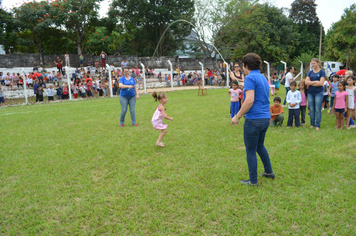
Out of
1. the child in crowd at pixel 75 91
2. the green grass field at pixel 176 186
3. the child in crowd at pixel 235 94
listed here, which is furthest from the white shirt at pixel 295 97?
the child in crowd at pixel 75 91

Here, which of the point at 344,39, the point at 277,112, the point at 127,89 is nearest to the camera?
the point at 277,112

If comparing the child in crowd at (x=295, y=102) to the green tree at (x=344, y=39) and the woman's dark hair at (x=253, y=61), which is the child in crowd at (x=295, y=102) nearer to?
the woman's dark hair at (x=253, y=61)

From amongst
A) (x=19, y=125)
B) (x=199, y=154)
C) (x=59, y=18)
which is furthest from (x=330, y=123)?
(x=59, y=18)

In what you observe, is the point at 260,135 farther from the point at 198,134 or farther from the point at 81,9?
the point at 81,9

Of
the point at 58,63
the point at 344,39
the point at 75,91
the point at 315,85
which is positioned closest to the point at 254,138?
the point at 315,85

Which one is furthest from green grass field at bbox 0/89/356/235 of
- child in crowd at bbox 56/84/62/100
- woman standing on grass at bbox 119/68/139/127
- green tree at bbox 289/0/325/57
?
green tree at bbox 289/0/325/57

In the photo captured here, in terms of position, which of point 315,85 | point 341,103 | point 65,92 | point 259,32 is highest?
point 259,32

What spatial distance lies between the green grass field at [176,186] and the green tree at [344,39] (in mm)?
38124

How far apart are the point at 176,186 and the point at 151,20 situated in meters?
35.7

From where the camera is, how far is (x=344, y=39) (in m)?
37.4

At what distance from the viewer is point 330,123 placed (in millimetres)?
8156

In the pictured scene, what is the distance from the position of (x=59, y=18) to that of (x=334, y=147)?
29886mm

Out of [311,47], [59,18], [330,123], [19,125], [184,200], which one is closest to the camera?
[184,200]

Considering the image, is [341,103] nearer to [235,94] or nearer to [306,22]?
[235,94]
